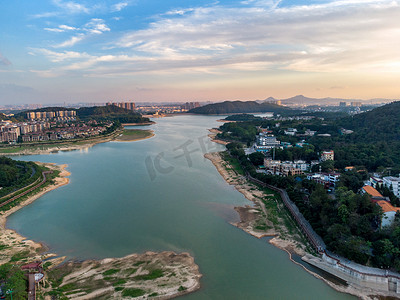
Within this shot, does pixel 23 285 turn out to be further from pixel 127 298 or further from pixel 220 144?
pixel 220 144

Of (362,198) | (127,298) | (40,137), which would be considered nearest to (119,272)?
(127,298)

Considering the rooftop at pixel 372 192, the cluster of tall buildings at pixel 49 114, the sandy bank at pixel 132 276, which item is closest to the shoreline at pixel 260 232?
the sandy bank at pixel 132 276

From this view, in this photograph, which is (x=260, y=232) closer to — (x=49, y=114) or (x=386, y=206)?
(x=386, y=206)

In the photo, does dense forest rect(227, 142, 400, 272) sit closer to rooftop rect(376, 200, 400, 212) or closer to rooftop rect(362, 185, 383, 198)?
rooftop rect(376, 200, 400, 212)

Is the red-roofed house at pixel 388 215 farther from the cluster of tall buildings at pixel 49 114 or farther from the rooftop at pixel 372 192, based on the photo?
the cluster of tall buildings at pixel 49 114

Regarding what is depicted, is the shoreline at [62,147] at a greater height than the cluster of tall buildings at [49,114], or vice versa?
the cluster of tall buildings at [49,114]

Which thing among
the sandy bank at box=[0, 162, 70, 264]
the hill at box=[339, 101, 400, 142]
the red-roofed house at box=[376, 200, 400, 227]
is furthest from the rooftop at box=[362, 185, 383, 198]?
the hill at box=[339, 101, 400, 142]
